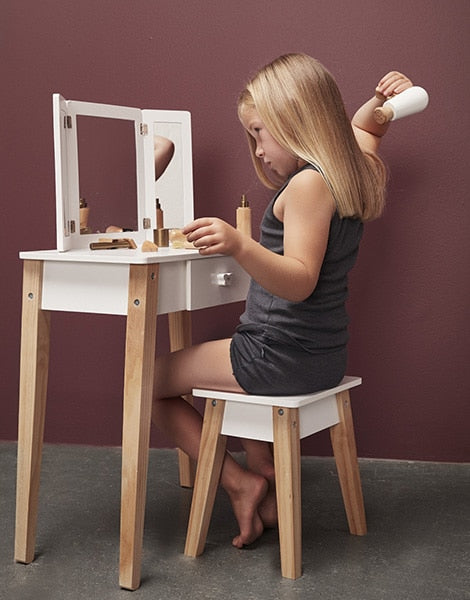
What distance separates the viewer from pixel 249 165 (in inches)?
98.0

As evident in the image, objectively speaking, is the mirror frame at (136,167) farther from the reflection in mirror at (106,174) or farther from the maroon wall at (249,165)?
the maroon wall at (249,165)

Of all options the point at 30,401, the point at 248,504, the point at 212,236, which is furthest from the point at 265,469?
the point at 212,236

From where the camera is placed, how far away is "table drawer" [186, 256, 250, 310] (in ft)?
6.11

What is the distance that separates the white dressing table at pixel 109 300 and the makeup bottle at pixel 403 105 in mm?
467

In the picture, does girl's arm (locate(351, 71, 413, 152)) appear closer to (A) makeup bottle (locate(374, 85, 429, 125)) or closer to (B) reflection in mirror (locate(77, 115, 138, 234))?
(A) makeup bottle (locate(374, 85, 429, 125))

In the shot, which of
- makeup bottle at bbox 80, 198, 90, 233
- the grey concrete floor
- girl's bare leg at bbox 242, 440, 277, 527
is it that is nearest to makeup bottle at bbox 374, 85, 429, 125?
makeup bottle at bbox 80, 198, 90, 233

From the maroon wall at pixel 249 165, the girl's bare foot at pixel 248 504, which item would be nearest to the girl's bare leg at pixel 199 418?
the girl's bare foot at pixel 248 504

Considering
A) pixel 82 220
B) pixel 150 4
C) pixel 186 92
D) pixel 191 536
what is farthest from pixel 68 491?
pixel 150 4

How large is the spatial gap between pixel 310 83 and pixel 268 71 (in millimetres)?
91

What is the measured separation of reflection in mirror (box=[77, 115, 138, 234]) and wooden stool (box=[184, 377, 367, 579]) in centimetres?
45

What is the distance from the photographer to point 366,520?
6.89 feet

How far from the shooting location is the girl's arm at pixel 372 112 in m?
2.16

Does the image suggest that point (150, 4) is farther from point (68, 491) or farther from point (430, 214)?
point (68, 491)

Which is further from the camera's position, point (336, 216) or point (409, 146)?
point (409, 146)
